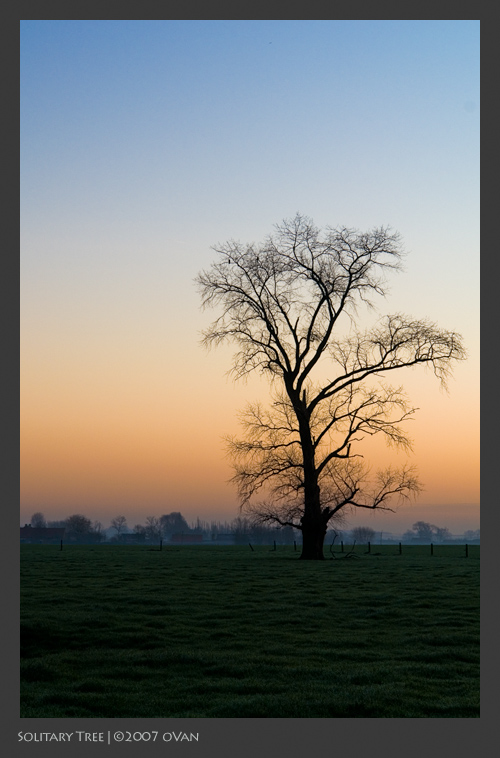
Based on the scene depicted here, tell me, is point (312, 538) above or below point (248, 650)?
below

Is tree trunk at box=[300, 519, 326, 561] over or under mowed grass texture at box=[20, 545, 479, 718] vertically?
under

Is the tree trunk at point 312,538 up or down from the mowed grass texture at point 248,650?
down

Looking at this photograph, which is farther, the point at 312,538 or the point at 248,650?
the point at 312,538

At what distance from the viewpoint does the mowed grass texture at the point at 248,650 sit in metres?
11.2

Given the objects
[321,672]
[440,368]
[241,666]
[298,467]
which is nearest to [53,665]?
[241,666]

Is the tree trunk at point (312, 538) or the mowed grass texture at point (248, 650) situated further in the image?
the tree trunk at point (312, 538)

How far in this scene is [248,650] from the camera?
1512 centimetres

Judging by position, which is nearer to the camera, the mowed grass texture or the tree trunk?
the mowed grass texture

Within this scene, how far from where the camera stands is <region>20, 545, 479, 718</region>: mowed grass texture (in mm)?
11242

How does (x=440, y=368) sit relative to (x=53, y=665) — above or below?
above

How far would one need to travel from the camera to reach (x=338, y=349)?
4244 cm
